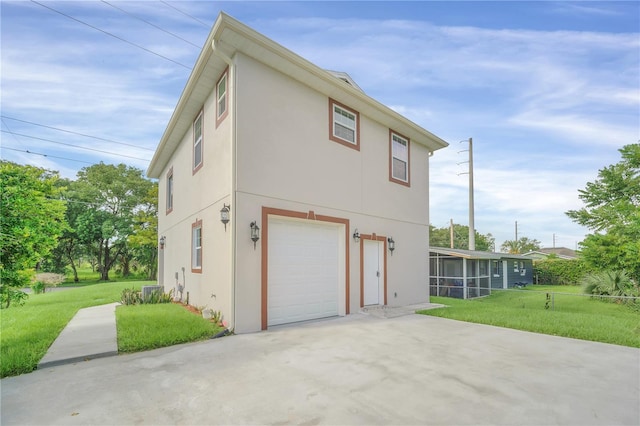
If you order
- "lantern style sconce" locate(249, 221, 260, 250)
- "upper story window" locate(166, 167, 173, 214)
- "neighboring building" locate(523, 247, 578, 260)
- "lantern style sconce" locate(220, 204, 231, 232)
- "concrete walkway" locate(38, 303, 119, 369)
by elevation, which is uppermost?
"upper story window" locate(166, 167, 173, 214)

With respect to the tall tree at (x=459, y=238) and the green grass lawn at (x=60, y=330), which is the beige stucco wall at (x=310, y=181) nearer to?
the green grass lawn at (x=60, y=330)

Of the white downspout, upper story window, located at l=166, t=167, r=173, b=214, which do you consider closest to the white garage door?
the white downspout

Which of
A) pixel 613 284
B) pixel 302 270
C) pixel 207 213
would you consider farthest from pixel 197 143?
pixel 613 284

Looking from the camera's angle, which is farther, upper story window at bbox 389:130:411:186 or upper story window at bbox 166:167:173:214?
upper story window at bbox 166:167:173:214

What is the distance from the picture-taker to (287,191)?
7105mm

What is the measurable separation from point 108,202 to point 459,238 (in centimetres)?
4401

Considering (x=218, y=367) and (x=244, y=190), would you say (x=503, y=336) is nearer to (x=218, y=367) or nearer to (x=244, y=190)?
(x=218, y=367)

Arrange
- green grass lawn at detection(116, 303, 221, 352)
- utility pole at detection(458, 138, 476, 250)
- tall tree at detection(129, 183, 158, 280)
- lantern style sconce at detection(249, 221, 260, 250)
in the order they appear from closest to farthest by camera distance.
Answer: green grass lawn at detection(116, 303, 221, 352) < lantern style sconce at detection(249, 221, 260, 250) < tall tree at detection(129, 183, 158, 280) < utility pole at detection(458, 138, 476, 250)

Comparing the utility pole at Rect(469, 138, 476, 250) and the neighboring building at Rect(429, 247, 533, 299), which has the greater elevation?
the utility pole at Rect(469, 138, 476, 250)

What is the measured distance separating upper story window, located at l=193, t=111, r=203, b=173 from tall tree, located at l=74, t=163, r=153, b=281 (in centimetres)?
1881

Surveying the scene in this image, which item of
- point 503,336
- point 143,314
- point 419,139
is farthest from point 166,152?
point 503,336

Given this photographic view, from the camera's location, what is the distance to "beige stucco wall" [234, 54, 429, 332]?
21.0 feet

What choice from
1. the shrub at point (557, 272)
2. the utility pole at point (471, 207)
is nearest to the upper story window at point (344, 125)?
the utility pole at point (471, 207)

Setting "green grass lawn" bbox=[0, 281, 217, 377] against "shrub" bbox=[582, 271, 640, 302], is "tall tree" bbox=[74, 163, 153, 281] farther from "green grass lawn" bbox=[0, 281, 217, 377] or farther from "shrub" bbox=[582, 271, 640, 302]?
"shrub" bbox=[582, 271, 640, 302]
